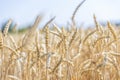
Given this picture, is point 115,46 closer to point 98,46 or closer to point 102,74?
point 98,46

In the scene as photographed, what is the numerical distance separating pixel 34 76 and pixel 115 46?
65 cm

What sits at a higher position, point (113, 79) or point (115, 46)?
point (115, 46)

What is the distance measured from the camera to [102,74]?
1.65 m

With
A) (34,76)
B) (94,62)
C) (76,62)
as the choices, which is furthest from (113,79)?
(34,76)

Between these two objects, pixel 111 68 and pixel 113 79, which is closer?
pixel 113 79

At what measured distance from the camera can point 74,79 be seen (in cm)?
171

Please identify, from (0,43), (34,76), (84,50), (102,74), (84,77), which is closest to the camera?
(0,43)

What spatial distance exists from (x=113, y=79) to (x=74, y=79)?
0.26 metres

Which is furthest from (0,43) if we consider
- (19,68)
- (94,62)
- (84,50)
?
(84,50)

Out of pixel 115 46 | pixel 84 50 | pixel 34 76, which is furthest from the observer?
pixel 84 50

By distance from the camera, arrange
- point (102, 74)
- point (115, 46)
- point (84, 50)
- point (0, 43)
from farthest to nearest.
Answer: point (84, 50) < point (115, 46) < point (102, 74) < point (0, 43)

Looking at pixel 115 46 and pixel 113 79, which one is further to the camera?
pixel 115 46

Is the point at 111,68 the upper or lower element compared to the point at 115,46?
lower

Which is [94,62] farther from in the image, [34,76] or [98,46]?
[34,76]
